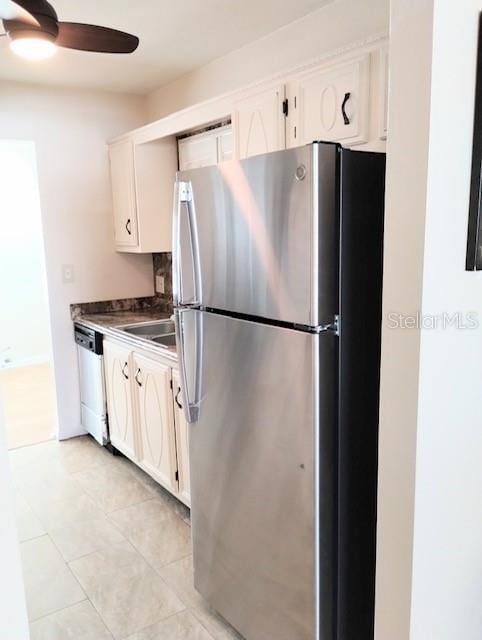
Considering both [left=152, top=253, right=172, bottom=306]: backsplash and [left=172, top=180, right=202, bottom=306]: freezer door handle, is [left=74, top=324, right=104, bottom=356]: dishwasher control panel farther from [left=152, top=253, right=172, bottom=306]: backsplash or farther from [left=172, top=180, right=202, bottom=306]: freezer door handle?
[left=172, top=180, right=202, bottom=306]: freezer door handle

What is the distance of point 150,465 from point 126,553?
0.58 meters

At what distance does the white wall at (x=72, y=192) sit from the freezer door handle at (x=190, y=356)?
199cm

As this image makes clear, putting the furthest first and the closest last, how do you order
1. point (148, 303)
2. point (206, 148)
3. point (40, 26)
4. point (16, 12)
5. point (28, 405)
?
point (28, 405) < point (148, 303) < point (206, 148) < point (40, 26) < point (16, 12)

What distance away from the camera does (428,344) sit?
45.6 inches

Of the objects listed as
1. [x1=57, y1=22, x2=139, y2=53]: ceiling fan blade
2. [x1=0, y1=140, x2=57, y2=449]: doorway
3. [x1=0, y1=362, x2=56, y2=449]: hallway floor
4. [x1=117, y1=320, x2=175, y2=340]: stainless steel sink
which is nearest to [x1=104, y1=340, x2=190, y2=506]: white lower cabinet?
[x1=117, y1=320, x2=175, y2=340]: stainless steel sink

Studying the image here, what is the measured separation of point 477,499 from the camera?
4.77 feet

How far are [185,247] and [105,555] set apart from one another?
61.6 inches

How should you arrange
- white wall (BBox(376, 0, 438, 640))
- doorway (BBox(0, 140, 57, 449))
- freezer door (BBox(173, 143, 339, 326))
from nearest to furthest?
white wall (BBox(376, 0, 438, 640)) → freezer door (BBox(173, 143, 339, 326)) → doorway (BBox(0, 140, 57, 449))

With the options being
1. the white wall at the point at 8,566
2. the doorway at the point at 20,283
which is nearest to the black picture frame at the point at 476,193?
the white wall at the point at 8,566

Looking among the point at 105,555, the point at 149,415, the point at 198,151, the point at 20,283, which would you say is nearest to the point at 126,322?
the point at 149,415

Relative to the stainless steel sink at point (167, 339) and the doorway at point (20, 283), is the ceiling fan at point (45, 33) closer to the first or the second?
the stainless steel sink at point (167, 339)

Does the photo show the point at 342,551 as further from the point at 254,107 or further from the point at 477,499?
the point at 254,107

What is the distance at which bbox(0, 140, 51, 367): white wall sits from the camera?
550 cm

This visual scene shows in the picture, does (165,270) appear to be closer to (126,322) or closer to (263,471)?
(126,322)
